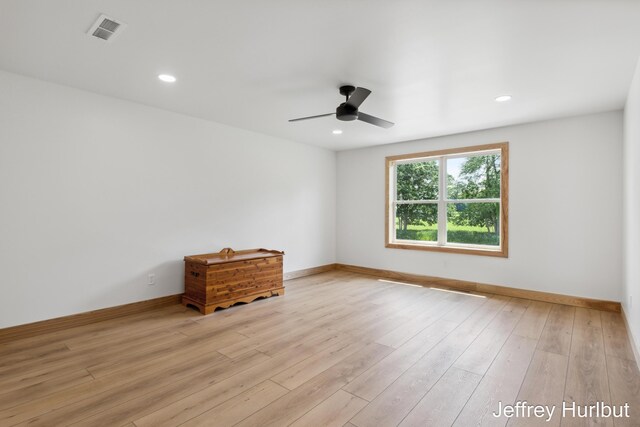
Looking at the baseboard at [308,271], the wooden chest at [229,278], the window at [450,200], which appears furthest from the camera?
the baseboard at [308,271]


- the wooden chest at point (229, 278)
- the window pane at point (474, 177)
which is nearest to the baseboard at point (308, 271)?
the wooden chest at point (229, 278)

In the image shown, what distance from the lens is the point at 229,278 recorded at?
13.0 feet

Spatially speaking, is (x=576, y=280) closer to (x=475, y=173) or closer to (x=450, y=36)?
(x=475, y=173)

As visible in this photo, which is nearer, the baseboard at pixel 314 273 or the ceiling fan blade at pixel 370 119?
the baseboard at pixel 314 273

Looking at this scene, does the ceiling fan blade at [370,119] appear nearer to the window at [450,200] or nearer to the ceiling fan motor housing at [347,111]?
the ceiling fan motor housing at [347,111]

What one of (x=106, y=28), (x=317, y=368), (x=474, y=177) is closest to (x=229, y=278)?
(x=317, y=368)

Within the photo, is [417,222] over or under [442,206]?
under

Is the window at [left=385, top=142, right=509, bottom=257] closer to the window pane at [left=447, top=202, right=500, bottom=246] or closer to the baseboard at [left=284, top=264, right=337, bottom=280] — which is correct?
the window pane at [left=447, top=202, right=500, bottom=246]

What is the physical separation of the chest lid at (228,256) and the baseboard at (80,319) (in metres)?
0.59

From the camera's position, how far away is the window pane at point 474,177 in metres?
4.82

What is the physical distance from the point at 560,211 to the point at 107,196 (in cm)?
569

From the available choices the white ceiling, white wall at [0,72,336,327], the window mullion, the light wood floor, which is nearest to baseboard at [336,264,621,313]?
the light wood floor

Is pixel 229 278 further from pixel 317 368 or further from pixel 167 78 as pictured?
pixel 167 78

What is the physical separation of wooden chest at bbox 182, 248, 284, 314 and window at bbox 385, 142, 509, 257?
2.44 meters
